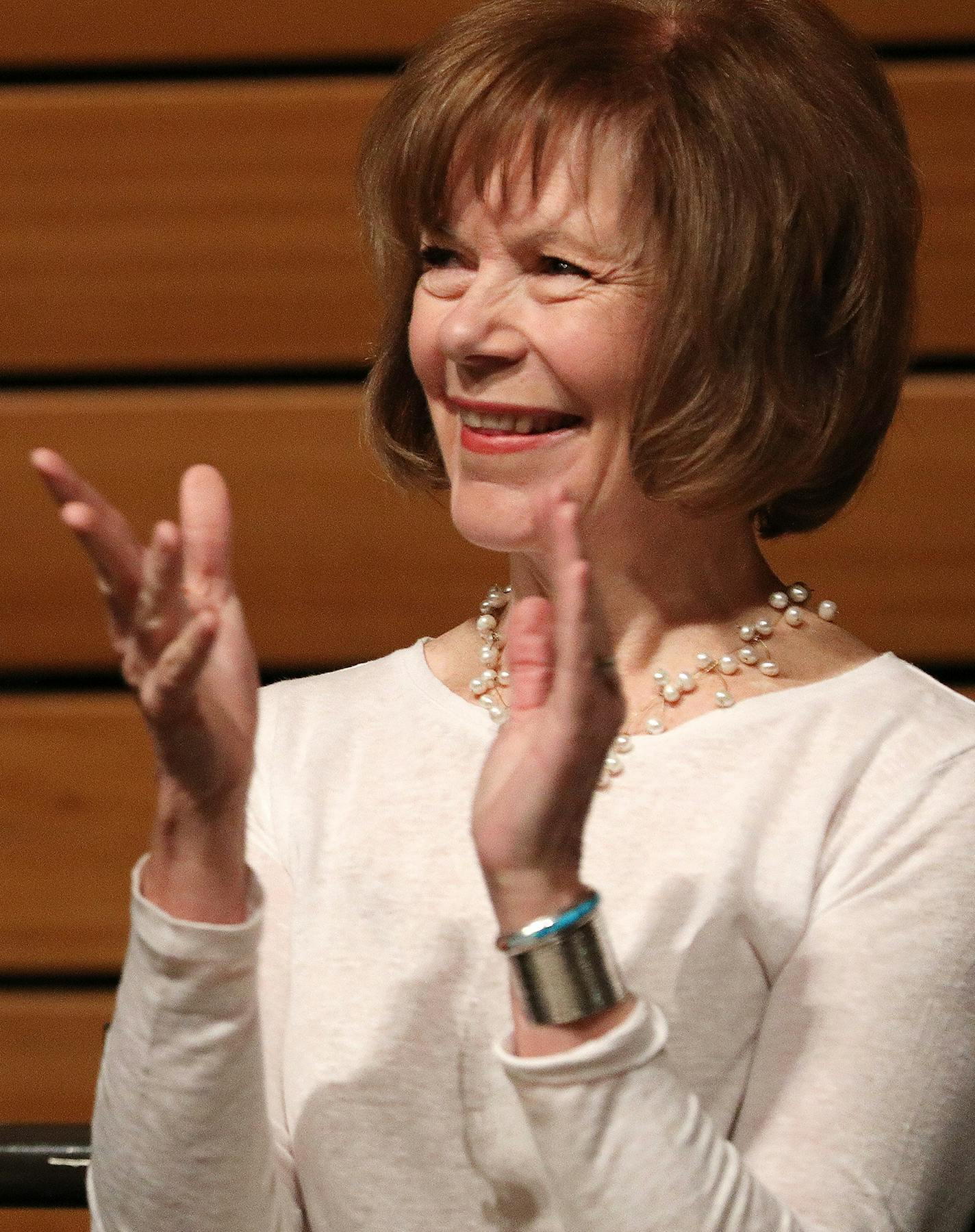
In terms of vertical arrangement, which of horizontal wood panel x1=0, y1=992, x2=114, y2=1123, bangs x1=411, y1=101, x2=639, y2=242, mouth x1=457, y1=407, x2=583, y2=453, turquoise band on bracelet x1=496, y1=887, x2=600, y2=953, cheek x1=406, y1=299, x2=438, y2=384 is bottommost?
horizontal wood panel x1=0, y1=992, x2=114, y2=1123

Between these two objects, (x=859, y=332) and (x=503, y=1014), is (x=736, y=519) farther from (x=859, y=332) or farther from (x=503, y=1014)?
(x=503, y=1014)

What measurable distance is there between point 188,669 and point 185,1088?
0.34 metres

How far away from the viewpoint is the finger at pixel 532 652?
102 cm

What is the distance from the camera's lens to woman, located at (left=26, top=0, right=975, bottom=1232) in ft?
3.41

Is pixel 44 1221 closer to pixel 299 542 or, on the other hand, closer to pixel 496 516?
pixel 299 542

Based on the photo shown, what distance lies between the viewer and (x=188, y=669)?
0.96m

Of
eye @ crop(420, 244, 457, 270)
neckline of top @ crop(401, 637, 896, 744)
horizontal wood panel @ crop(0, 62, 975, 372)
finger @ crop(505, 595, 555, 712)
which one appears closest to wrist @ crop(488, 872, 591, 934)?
finger @ crop(505, 595, 555, 712)

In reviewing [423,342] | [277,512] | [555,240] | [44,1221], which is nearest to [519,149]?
[555,240]

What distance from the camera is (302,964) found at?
4.39 feet

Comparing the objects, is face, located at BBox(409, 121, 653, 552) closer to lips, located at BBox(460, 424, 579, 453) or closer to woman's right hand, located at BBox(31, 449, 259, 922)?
lips, located at BBox(460, 424, 579, 453)

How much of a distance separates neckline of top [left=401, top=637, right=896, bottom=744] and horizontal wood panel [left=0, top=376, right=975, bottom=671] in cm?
69

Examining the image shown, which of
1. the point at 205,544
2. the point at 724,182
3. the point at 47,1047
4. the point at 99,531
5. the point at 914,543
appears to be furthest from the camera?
the point at 47,1047

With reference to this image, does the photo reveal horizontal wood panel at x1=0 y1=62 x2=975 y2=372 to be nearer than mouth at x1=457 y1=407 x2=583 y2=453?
No

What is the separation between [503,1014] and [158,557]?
0.53 m
